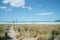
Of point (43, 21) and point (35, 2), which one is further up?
point (35, 2)

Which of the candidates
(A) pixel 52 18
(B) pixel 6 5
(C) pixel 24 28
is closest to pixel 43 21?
(A) pixel 52 18

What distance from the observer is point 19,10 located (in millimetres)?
3268

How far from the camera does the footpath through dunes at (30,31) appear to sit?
10.5ft

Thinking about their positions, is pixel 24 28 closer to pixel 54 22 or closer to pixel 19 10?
pixel 19 10

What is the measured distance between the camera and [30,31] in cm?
323

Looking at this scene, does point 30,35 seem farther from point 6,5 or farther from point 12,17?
point 6,5

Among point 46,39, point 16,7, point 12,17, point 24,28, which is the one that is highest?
point 16,7

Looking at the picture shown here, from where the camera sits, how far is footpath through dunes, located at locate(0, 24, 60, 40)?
320 cm

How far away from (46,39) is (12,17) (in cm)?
83

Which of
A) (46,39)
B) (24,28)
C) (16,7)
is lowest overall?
(46,39)

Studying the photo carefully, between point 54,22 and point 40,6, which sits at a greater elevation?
point 40,6

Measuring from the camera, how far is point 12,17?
3256mm

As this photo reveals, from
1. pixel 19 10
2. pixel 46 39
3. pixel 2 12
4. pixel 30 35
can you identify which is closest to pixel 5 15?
pixel 2 12

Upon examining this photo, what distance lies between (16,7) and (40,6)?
0.50 meters
